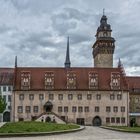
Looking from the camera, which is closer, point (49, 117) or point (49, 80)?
point (49, 117)

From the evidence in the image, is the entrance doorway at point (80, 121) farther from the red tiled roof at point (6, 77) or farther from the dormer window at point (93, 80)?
the red tiled roof at point (6, 77)

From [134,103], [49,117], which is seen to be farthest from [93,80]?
[134,103]

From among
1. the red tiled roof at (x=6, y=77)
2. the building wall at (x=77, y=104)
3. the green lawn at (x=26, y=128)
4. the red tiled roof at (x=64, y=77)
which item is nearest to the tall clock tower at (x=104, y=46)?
the red tiled roof at (x=64, y=77)

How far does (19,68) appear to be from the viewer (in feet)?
340

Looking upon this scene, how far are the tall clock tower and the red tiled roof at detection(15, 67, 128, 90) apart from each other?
722 inches

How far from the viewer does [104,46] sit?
123 meters

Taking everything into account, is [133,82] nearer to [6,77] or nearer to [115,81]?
[115,81]

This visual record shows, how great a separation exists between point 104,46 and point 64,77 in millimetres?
26215

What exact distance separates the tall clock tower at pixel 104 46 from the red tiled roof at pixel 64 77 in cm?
1835

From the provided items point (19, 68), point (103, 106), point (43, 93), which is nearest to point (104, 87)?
point (103, 106)

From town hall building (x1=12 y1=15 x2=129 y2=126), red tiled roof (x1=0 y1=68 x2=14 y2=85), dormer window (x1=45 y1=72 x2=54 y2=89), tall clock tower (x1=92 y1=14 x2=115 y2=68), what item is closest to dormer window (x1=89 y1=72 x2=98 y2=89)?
town hall building (x1=12 y1=15 x2=129 y2=126)

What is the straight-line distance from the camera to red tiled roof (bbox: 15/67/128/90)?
99.2 m

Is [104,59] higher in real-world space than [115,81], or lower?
higher

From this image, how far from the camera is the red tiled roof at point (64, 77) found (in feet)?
325
